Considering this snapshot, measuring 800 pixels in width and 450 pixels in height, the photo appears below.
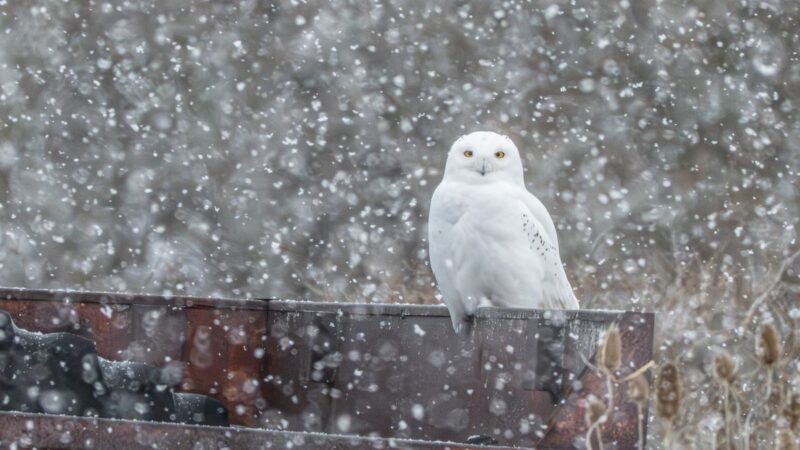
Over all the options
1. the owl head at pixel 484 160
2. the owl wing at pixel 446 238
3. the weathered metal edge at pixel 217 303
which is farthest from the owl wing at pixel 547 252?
the weathered metal edge at pixel 217 303

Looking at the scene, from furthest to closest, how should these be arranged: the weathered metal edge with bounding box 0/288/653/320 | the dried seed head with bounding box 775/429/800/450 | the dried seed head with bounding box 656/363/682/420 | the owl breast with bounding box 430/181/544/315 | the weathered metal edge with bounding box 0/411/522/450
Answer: the owl breast with bounding box 430/181/544/315, the weathered metal edge with bounding box 0/288/653/320, the weathered metal edge with bounding box 0/411/522/450, the dried seed head with bounding box 775/429/800/450, the dried seed head with bounding box 656/363/682/420

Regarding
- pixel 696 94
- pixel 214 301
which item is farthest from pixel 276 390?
pixel 696 94

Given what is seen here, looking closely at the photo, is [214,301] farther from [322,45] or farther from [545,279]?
[322,45]

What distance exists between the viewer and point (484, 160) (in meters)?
3.73

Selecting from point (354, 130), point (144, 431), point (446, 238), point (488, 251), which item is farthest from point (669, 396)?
point (354, 130)

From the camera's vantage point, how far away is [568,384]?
8.10ft

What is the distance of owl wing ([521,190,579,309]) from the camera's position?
12.2 feet

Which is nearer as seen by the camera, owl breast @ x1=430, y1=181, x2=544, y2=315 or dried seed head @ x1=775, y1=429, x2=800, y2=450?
dried seed head @ x1=775, y1=429, x2=800, y2=450

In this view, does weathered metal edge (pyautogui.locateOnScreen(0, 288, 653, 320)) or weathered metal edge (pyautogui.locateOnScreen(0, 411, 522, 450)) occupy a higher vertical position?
weathered metal edge (pyautogui.locateOnScreen(0, 288, 653, 320))

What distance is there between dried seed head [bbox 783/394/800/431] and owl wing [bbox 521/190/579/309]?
1.63 meters

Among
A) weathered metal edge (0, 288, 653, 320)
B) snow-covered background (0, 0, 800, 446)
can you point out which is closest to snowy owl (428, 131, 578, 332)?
weathered metal edge (0, 288, 653, 320)

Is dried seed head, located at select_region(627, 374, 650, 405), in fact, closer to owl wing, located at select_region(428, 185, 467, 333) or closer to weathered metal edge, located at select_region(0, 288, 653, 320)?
weathered metal edge, located at select_region(0, 288, 653, 320)

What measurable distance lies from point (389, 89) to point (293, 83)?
768 millimetres

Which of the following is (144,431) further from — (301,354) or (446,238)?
(446,238)
